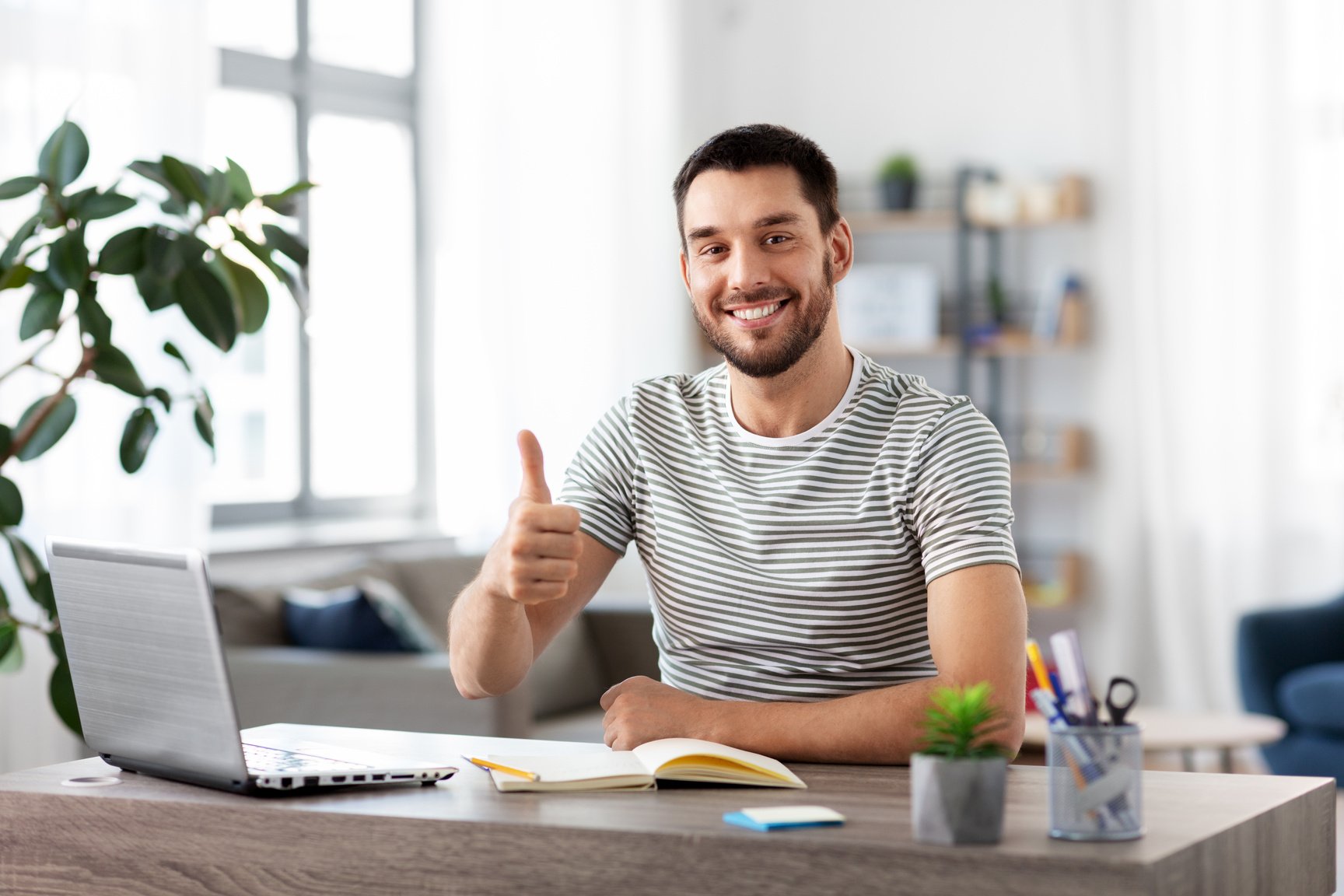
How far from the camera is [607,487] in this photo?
6.80 feet

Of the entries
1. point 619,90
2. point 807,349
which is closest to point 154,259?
point 807,349

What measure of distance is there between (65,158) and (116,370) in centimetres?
36

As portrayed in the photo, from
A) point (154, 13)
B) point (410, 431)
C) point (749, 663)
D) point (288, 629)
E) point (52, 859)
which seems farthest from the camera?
point (410, 431)

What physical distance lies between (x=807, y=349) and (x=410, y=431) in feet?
11.6

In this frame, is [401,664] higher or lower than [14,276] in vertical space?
lower

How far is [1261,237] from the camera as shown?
5.48 metres

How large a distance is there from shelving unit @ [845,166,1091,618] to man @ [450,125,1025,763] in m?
3.79

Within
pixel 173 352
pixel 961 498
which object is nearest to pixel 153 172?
pixel 173 352

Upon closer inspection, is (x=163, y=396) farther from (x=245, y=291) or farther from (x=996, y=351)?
(x=996, y=351)

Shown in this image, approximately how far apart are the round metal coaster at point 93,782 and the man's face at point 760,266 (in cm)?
83

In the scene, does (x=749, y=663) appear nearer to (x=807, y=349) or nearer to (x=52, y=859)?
(x=807, y=349)

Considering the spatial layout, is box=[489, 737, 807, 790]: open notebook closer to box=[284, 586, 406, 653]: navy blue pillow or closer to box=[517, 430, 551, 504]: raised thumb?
box=[517, 430, 551, 504]: raised thumb

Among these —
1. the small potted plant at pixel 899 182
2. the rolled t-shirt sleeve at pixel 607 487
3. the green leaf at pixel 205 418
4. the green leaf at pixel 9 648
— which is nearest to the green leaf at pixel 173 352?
the green leaf at pixel 205 418

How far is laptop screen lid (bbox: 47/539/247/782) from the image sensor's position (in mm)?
1400
